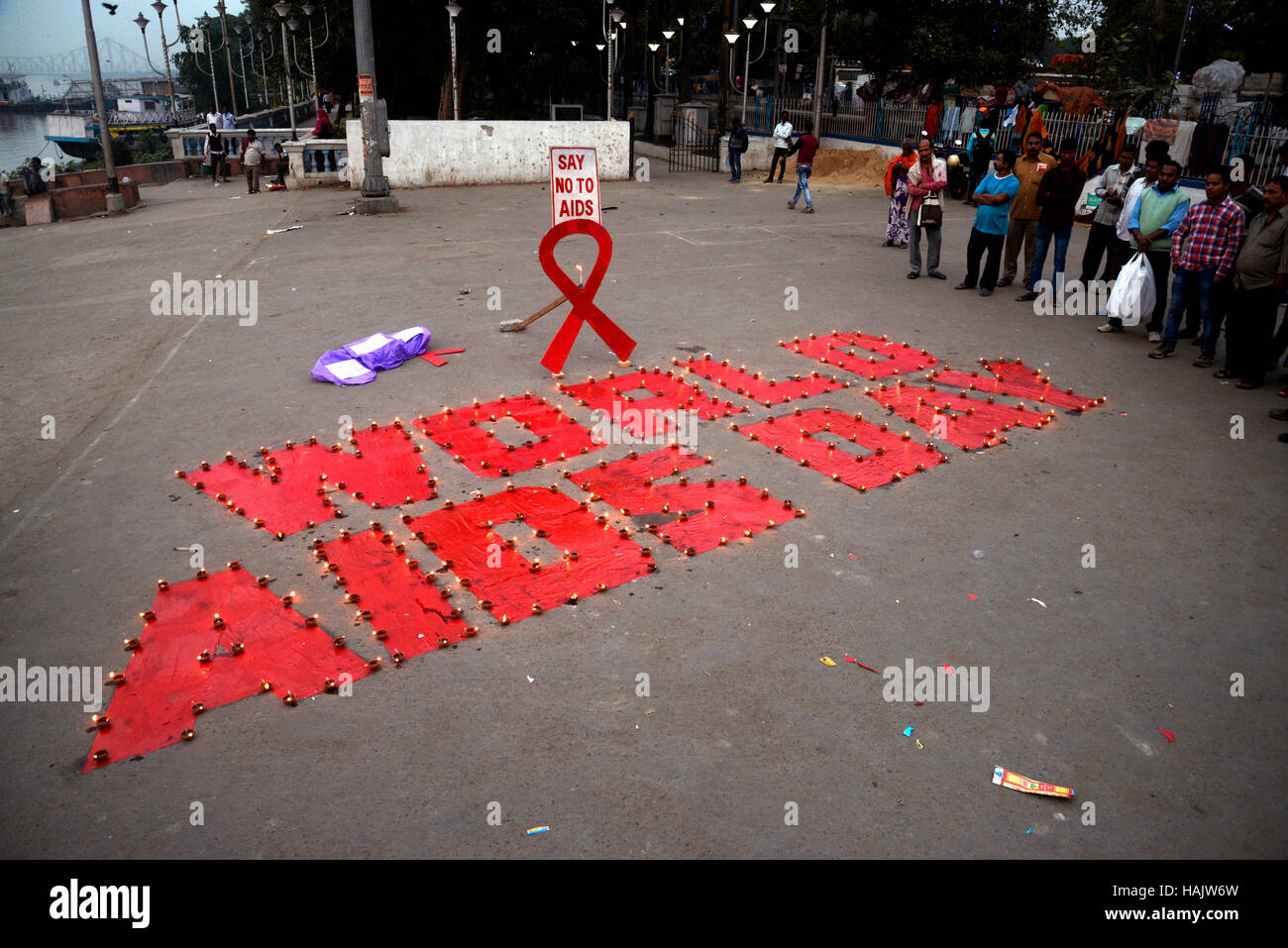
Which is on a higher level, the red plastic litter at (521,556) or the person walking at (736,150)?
the person walking at (736,150)

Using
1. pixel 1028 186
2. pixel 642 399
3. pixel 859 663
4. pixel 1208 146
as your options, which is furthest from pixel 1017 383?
pixel 1208 146

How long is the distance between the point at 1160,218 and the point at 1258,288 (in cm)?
175

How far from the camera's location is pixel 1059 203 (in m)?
10.9

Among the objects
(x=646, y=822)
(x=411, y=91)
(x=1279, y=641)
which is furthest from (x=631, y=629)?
(x=411, y=91)

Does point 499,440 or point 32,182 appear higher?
Answer: point 32,182

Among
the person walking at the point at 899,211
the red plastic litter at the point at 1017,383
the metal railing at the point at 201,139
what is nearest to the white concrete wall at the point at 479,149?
the person walking at the point at 899,211

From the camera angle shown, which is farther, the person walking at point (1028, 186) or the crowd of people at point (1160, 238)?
the person walking at point (1028, 186)

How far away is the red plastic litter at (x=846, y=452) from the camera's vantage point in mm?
6613

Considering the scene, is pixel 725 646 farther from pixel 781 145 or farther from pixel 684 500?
pixel 781 145

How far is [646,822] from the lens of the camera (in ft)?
11.1

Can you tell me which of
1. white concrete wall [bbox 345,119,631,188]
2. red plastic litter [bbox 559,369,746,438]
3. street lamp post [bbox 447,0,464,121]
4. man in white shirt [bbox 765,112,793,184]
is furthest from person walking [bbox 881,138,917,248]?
street lamp post [bbox 447,0,464,121]

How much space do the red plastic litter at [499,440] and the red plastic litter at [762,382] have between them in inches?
69.6

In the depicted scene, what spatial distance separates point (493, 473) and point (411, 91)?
1499 inches

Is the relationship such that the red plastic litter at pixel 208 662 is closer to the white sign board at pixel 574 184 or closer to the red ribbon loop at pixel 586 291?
the red ribbon loop at pixel 586 291
